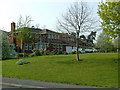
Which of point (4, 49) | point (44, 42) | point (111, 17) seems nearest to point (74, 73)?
point (111, 17)

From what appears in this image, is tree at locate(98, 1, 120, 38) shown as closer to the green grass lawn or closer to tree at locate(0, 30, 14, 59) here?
the green grass lawn

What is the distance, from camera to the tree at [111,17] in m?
16.8

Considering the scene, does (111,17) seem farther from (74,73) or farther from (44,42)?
(44,42)

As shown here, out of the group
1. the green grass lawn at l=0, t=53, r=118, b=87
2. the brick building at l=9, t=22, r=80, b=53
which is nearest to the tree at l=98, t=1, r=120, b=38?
the green grass lawn at l=0, t=53, r=118, b=87

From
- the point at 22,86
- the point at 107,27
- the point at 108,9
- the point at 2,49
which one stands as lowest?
the point at 22,86

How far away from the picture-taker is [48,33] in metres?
50.2

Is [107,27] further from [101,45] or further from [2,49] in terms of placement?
[101,45]

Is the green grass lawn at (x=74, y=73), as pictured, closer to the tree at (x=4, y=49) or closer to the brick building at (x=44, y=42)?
the tree at (x=4, y=49)

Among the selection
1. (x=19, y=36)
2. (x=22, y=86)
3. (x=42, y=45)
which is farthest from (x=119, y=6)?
(x=42, y=45)

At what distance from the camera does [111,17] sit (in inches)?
664

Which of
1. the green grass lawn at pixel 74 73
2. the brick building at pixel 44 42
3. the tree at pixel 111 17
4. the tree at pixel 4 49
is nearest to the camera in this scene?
the green grass lawn at pixel 74 73

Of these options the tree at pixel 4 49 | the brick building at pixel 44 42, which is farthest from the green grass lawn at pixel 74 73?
the brick building at pixel 44 42

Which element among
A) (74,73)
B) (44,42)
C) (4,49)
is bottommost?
(74,73)

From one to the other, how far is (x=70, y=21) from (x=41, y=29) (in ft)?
98.2
